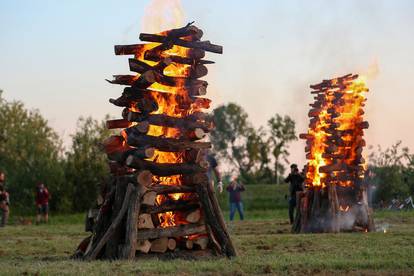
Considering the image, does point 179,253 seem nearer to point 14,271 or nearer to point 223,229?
point 223,229

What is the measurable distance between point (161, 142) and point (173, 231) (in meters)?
1.69

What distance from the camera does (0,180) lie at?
3123 cm

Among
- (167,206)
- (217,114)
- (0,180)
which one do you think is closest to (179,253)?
(167,206)

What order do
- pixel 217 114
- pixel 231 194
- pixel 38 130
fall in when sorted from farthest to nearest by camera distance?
pixel 217 114
pixel 38 130
pixel 231 194

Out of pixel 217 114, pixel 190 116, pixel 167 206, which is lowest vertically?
pixel 167 206

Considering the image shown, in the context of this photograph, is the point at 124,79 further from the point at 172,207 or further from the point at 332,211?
the point at 332,211

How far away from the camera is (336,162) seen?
25031 mm

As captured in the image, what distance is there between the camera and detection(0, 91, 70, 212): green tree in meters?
51.7

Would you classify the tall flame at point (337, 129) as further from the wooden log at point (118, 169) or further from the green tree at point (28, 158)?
the green tree at point (28, 158)

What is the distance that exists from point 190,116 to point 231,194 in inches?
775

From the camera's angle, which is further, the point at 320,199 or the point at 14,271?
the point at 320,199

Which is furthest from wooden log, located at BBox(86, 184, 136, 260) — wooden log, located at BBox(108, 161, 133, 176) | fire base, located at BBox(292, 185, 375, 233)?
fire base, located at BBox(292, 185, 375, 233)

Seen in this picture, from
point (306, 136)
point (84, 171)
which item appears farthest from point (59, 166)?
point (306, 136)

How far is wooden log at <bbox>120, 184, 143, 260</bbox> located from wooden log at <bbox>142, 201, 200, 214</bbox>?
0.36m
